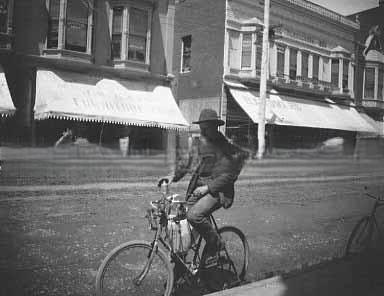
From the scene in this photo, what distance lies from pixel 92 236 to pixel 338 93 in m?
4.51

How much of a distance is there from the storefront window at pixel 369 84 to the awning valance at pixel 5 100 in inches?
193

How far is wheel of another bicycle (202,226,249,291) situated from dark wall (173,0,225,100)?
5.64m

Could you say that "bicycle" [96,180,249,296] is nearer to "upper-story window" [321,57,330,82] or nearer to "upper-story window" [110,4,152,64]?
"upper-story window" [321,57,330,82]

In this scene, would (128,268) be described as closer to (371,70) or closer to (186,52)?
(371,70)

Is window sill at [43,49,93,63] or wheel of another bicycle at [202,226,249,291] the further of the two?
window sill at [43,49,93,63]

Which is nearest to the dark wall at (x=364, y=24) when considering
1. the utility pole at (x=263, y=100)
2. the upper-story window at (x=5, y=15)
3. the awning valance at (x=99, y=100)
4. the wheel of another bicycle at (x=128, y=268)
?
the utility pole at (x=263, y=100)

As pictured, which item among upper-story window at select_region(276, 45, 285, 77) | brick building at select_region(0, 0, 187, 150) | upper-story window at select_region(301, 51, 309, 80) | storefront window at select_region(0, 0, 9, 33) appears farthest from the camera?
upper-story window at select_region(276, 45, 285, 77)

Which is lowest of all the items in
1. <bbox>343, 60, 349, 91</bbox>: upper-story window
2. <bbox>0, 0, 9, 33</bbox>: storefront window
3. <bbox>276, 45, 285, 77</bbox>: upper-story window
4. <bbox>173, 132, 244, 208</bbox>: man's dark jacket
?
<bbox>173, 132, 244, 208</bbox>: man's dark jacket

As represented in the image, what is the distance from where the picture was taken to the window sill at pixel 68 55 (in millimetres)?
3786

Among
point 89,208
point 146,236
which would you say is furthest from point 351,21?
point 89,208

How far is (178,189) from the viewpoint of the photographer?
29.0 feet

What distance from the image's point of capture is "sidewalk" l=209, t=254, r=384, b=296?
135 inches

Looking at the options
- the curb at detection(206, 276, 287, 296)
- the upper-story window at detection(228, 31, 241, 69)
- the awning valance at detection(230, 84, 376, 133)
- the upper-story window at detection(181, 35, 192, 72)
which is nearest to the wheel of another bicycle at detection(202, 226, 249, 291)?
the curb at detection(206, 276, 287, 296)

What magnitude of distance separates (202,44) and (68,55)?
24.8 ft
